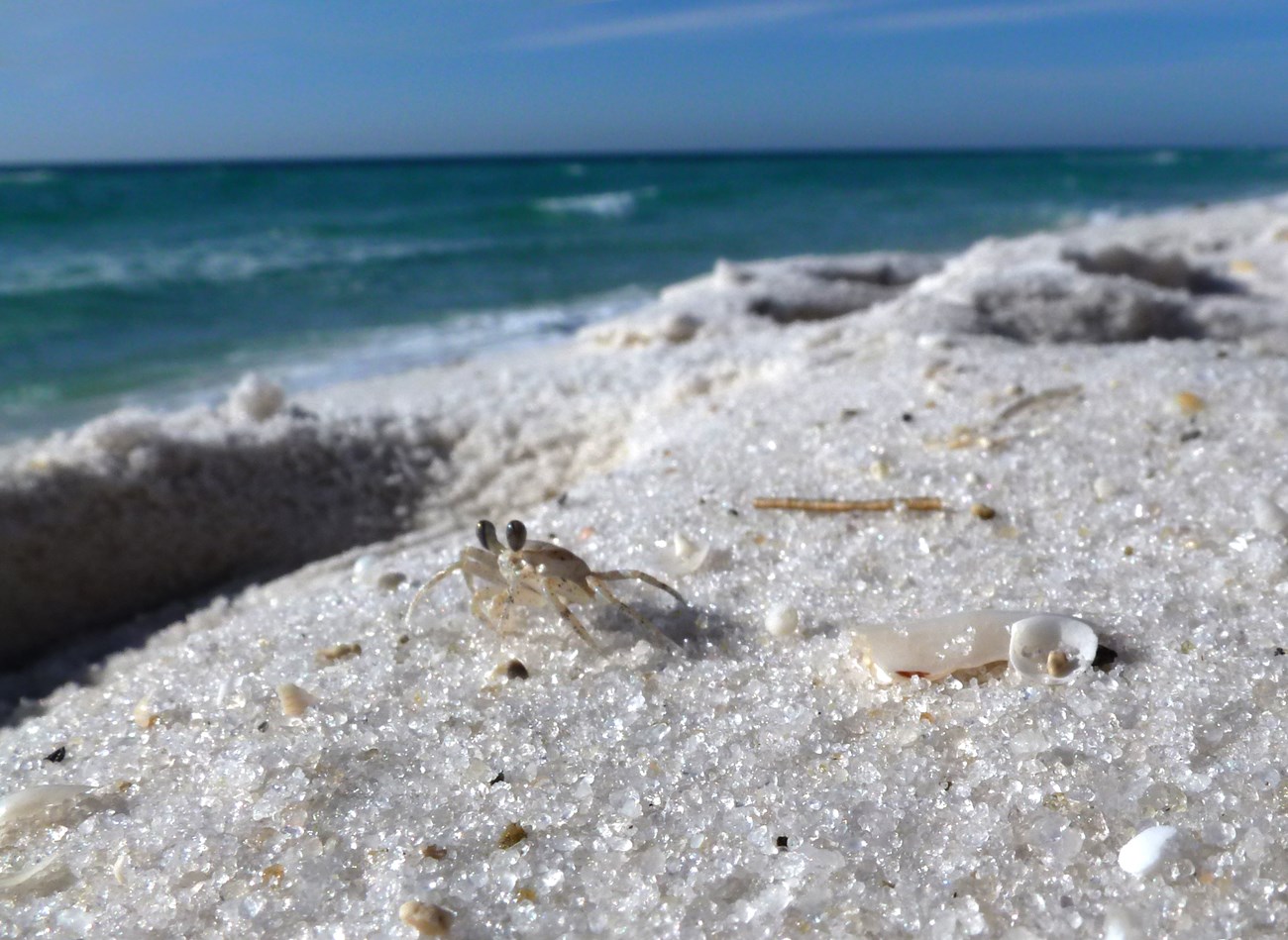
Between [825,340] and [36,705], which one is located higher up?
[825,340]

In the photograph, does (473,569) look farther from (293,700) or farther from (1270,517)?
(1270,517)

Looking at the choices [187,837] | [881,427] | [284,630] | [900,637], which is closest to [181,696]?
[284,630]

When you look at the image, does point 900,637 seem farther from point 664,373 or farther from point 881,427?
point 664,373

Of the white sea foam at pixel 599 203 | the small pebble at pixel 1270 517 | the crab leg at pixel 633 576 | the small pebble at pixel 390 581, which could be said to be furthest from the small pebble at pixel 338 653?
the white sea foam at pixel 599 203

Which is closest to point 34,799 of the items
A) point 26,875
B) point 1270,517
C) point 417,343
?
point 26,875

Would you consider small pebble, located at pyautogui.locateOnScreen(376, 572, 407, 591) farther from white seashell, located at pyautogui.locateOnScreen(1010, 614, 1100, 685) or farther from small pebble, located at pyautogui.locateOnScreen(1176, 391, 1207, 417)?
small pebble, located at pyautogui.locateOnScreen(1176, 391, 1207, 417)

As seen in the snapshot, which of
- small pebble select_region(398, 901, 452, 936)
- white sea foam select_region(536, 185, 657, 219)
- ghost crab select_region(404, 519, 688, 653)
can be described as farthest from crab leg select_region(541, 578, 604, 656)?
white sea foam select_region(536, 185, 657, 219)

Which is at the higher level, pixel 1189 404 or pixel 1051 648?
pixel 1189 404
